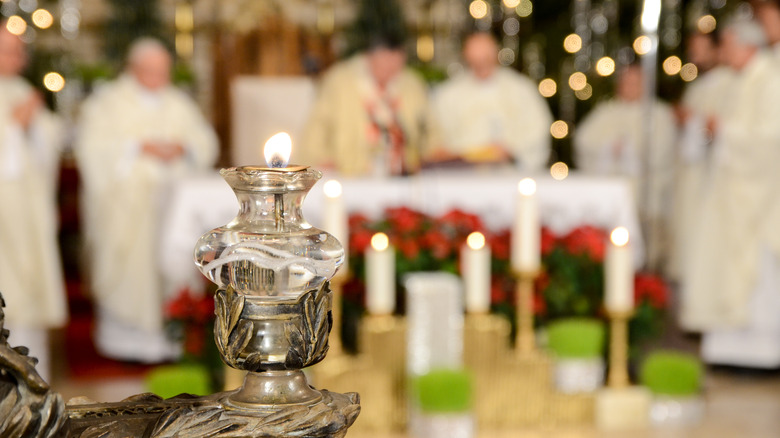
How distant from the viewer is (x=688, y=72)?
31.3 feet

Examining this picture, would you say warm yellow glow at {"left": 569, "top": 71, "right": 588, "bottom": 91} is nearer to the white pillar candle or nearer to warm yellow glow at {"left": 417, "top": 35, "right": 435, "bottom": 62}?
warm yellow glow at {"left": 417, "top": 35, "right": 435, "bottom": 62}

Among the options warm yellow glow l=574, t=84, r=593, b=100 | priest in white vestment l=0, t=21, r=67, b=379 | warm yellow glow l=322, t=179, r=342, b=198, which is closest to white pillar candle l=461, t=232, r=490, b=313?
warm yellow glow l=322, t=179, r=342, b=198

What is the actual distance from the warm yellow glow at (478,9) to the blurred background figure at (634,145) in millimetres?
1891

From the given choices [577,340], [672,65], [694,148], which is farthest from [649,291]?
[672,65]

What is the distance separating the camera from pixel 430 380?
385 cm

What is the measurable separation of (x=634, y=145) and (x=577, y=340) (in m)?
4.08

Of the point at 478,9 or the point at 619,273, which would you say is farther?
the point at 478,9

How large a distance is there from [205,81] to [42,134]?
12.5 ft

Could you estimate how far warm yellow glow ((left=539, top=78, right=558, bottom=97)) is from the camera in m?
10.2

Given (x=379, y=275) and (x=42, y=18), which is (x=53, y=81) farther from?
(x=379, y=275)

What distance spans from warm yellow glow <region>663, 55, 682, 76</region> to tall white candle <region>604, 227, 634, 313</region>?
6.05 m

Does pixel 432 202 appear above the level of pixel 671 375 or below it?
above

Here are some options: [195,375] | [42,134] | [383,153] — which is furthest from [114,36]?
[195,375]

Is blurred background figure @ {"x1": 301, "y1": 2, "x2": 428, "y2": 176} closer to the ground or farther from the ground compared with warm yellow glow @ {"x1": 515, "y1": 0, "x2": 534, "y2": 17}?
closer to the ground
